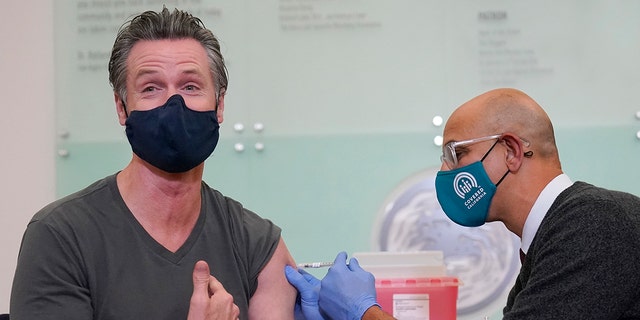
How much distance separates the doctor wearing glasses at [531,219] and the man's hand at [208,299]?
12.9 inches

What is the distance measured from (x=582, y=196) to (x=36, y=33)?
7.21 ft

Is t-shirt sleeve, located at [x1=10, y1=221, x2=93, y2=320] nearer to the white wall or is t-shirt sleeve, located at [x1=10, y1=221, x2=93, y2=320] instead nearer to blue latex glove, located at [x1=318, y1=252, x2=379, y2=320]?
blue latex glove, located at [x1=318, y1=252, x2=379, y2=320]

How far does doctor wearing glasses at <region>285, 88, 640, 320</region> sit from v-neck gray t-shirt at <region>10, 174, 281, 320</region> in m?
0.25

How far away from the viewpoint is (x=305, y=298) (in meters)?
2.03

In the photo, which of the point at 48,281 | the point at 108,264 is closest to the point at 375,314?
the point at 108,264

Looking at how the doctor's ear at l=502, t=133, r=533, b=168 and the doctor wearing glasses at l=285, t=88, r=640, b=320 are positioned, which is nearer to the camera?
the doctor wearing glasses at l=285, t=88, r=640, b=320

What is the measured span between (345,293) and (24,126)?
5.49 ft

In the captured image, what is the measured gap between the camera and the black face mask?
1.68 meters

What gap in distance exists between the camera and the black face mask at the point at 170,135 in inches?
66.0

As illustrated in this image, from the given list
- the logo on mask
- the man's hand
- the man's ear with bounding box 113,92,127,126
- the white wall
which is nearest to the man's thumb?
the man's hand

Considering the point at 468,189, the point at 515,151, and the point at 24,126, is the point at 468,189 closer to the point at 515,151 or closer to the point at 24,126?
the point at 515,151

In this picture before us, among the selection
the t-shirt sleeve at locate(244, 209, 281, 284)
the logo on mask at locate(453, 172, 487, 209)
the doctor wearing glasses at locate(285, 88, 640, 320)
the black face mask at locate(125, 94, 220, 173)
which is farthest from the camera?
the logo on mask at locate(453, 172, 487, 209)

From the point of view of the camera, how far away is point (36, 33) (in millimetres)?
3152

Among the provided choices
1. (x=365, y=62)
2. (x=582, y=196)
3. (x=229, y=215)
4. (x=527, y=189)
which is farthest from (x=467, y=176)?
(x=365, y=62)
